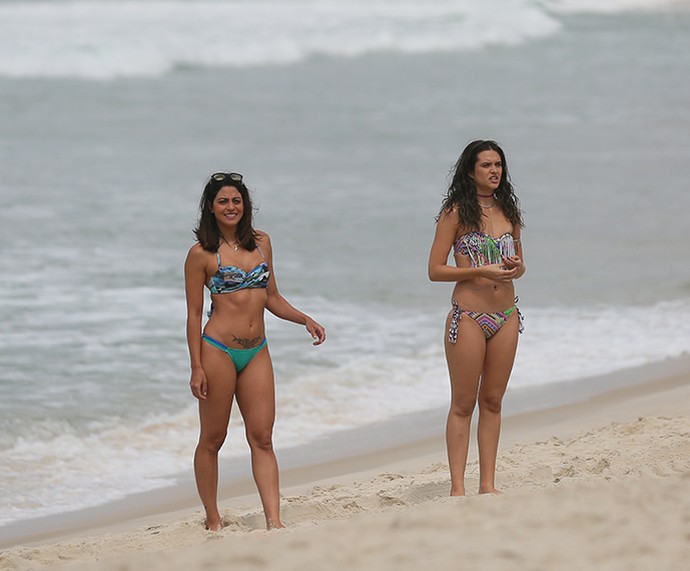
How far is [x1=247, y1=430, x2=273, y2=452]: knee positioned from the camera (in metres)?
6.04

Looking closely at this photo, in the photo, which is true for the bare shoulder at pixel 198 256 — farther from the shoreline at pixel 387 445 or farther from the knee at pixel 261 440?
the shoreline at pixel 387 445

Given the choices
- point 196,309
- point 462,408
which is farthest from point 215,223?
point 462,408

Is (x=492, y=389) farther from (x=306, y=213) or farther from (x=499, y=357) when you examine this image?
(x=306, y=213)

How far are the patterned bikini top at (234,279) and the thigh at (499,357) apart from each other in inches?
44.9

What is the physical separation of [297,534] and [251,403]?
961mm

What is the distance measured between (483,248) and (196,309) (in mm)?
1390

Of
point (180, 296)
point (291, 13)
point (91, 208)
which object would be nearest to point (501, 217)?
point (180, 296)

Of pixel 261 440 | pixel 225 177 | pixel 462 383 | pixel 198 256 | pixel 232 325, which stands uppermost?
pixel 225 177

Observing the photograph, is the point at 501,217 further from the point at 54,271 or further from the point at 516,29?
the point at 516,29

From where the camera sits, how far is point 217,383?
5.96 metres

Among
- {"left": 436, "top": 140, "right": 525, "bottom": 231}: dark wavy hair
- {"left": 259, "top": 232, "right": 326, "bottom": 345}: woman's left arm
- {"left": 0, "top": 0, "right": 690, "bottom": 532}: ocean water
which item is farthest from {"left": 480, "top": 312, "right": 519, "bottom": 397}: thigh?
{"left": 0, "top": 0, "right": 690, "bottom": 532}: ocean water

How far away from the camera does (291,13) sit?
44156mm

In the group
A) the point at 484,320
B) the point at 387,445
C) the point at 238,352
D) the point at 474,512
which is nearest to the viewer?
the point at 474,512

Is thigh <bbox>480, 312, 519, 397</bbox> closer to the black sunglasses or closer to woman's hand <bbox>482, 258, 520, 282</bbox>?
woman's hand <bbox>482, 258, 520, 282</bbox>
